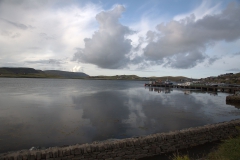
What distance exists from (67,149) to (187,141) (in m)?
7.39

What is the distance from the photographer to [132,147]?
9.09 m

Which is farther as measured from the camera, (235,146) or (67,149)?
(67,149)

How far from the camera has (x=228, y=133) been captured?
41.3 feet

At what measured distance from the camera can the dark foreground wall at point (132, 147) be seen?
7.83 m

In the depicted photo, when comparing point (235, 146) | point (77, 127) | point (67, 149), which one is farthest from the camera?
point (77, 127)

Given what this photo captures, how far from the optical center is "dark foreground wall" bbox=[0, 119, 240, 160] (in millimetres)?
7828

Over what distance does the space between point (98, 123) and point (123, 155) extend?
25.9 ft

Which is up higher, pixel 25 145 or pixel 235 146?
pixel 235 146

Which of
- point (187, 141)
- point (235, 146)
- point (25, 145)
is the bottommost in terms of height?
point (25, 145)

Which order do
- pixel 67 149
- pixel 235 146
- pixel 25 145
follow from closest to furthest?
pixel 235 146, pixel 67 149, pixel 25 145

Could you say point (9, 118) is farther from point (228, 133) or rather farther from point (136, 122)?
point (228, 133)

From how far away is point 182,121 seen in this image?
58.7ft

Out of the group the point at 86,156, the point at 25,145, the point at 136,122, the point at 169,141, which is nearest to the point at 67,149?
the point at 86,156

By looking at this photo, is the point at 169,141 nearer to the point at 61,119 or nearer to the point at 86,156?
the point at 86,156
